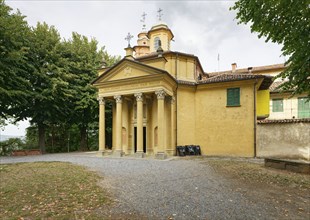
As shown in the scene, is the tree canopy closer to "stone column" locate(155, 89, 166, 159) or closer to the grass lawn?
"stone column" locate(155, 89, 166, 159)

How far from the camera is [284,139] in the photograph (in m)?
15.7

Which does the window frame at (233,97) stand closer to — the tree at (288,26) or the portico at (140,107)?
the portico at (140,107)

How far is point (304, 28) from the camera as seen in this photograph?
225 inches

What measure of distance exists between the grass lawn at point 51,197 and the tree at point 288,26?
694 centimetres

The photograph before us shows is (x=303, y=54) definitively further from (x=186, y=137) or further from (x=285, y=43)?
(x=186, y=137)

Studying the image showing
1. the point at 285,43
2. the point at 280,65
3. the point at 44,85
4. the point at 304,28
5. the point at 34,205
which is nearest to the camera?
the point at 34,205

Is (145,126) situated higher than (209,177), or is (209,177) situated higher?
(145,126)

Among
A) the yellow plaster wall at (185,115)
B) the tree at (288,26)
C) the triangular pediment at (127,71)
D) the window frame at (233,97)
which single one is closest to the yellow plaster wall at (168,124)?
the yellow plaster wall at (185,115)

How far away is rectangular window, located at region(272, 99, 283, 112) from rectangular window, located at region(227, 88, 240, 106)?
11062 mm

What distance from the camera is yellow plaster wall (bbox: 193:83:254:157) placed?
16969mm

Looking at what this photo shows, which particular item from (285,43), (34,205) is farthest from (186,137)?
(34,205)

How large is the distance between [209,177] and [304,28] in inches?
241

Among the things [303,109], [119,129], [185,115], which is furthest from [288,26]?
[303,109]

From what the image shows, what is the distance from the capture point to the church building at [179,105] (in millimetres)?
16703
